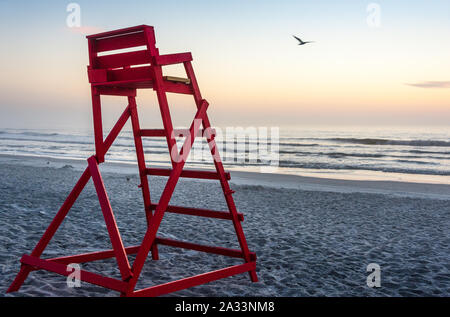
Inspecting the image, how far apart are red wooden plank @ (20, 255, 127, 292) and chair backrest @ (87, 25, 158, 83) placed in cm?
154

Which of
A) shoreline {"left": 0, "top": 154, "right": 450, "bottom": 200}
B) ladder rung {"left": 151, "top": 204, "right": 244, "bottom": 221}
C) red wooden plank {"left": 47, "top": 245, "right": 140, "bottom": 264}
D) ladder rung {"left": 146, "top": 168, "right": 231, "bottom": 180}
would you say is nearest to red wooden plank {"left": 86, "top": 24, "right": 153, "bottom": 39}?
ladder rung {"left": 146, "top": 168, "right": 231, "bottom": 180}

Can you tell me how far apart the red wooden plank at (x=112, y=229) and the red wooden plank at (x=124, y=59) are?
30.8 inches

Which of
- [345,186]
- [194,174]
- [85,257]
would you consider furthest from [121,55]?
[345,186]

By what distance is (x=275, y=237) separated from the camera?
6.46m

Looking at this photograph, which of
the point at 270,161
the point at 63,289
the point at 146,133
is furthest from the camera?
the point at 270,161

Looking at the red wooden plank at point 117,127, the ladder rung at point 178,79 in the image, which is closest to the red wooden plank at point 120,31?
the ladder rung at point 178,79

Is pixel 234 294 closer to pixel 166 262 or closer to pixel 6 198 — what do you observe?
pixel 166 262

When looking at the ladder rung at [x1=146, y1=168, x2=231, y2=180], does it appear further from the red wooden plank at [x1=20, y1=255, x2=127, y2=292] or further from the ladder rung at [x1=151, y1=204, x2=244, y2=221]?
the red wooden plank at [x1=20, y1=255, x2=127, y2=292]

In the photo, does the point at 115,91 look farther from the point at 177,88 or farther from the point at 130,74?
the point at 177,88

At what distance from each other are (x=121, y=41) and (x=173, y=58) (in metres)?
0.44

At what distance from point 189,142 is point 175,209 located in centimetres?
107

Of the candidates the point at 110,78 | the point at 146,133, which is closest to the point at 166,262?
the point at 146,133

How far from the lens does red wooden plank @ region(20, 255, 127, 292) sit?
337cm
